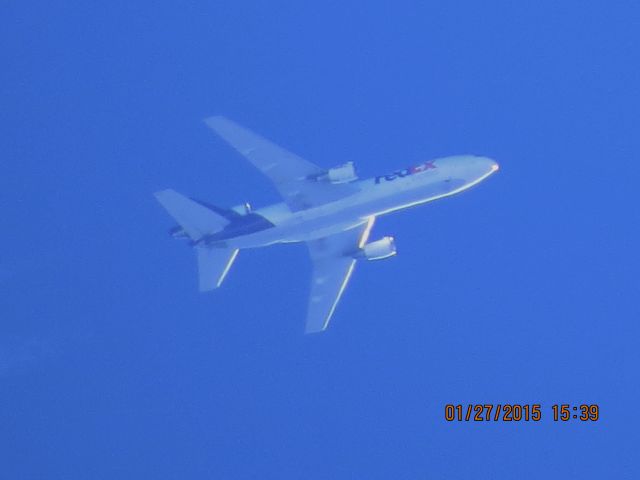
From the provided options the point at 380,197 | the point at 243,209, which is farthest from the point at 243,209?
the point at 380,197

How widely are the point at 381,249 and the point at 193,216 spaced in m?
6.37

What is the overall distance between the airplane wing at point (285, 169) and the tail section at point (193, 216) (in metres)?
2.13

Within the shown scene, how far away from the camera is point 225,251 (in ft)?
107

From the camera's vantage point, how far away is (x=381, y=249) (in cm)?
3359

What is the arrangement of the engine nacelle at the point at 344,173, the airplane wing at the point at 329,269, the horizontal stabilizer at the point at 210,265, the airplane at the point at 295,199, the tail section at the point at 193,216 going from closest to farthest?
the engine nacelle at the point at 344,173, the airplane at the point at 295,199, the tail section at the point at 193,216, the horizontal stabilizer at the point at 210,265, the airplane wing at the point at 329,269

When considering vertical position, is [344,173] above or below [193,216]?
above

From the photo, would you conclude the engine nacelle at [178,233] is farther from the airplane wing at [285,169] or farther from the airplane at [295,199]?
the airplane wing at [285,169]

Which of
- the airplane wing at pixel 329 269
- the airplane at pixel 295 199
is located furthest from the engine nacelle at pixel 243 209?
the airplane wing at pixel 329 269

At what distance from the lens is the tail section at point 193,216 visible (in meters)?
31.7

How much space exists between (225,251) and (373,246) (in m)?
5.00

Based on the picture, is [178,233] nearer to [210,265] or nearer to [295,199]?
[210,265]

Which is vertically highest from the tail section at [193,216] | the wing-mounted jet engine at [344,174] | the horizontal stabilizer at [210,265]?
the wing-mounted jet engine at [344,174]

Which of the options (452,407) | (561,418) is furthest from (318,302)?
(561,418)

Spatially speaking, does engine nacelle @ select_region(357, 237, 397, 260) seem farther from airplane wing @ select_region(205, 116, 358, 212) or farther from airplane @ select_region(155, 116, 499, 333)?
airplane wing @ select_region(205, 116, 358, 212)
